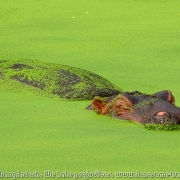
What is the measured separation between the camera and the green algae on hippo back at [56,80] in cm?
633

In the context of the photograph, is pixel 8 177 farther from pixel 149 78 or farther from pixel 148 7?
pixel 148 7

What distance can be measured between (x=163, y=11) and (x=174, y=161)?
5706 mm

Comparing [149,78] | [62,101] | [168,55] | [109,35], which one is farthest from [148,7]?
[62,101]

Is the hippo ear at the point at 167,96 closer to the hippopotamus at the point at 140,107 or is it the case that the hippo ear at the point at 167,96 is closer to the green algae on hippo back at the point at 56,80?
the hippopotamus at the point at 140,107

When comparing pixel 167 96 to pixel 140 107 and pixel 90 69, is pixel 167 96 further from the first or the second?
pixel 90 69

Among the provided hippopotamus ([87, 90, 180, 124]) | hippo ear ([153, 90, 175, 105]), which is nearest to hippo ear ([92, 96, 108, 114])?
hippopotamus ([87, 90, 180, 124])

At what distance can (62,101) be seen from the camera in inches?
245

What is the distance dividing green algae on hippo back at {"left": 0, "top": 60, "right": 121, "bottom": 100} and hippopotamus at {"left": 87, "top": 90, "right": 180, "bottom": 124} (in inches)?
15.1

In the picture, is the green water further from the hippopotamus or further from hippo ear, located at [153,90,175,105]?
hippo ear, located at [153,90,175,105]

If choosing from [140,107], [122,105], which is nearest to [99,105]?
[122,105]

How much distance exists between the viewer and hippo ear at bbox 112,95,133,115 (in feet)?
18.6

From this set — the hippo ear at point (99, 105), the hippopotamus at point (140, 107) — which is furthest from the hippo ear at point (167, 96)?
the hippo ear at point (99, 105)

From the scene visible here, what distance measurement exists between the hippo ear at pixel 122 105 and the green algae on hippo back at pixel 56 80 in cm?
50

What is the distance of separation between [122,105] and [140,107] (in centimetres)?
13
